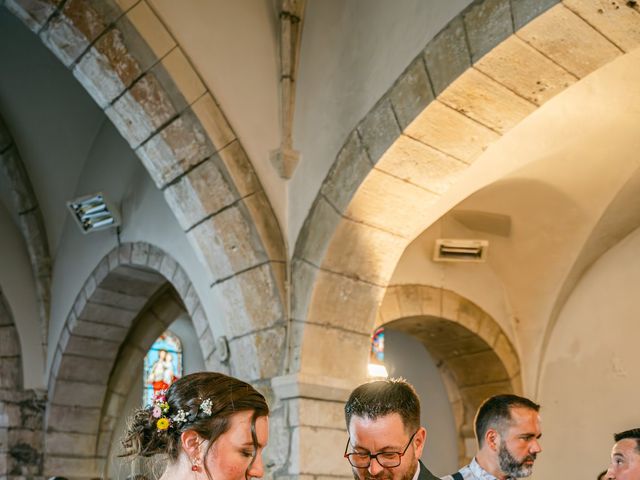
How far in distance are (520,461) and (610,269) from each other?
3549 millimetres

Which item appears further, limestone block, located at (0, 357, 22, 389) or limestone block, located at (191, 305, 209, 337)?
limestone block, located at (0, 357, 22, 389)

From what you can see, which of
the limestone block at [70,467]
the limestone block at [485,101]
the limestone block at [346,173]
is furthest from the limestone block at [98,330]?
the limestone block at [485,101]

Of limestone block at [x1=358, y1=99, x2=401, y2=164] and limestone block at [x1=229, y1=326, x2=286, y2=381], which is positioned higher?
limestone block at [x1=358, y1=99, x2=401, y2=164]

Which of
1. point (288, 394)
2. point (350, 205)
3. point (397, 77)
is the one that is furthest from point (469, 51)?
point (288, 394)

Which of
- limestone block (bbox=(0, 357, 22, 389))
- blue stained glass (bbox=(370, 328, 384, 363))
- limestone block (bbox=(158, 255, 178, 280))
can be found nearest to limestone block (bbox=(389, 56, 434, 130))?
limestone block (bbox=(158, 255, 178, 280))

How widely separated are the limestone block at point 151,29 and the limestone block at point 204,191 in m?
0.61

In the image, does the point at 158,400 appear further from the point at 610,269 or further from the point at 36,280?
the point at 36,280

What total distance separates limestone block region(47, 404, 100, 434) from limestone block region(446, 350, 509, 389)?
123 inches

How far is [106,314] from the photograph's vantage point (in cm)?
667

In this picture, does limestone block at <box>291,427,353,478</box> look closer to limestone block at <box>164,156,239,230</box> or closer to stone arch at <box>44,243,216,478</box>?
limestone block at <box>164,156,239,230</box>

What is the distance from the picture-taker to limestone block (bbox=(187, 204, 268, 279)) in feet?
13.8

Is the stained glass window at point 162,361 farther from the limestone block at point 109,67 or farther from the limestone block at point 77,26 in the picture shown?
the limestone block at point 77,26

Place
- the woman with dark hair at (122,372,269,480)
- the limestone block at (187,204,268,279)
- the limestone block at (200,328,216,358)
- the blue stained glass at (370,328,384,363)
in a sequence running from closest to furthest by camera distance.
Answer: the woman with dark hair at (122,372,269,480) → the limestone block at (187,204,268,279) → the limestone block at (200,328,216,358) → the blue stained glass at (370,328,384,363)

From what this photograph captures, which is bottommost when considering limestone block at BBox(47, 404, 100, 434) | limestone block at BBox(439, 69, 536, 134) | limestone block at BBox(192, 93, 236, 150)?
limestone block at BBox(47, 404, 100, 434)
